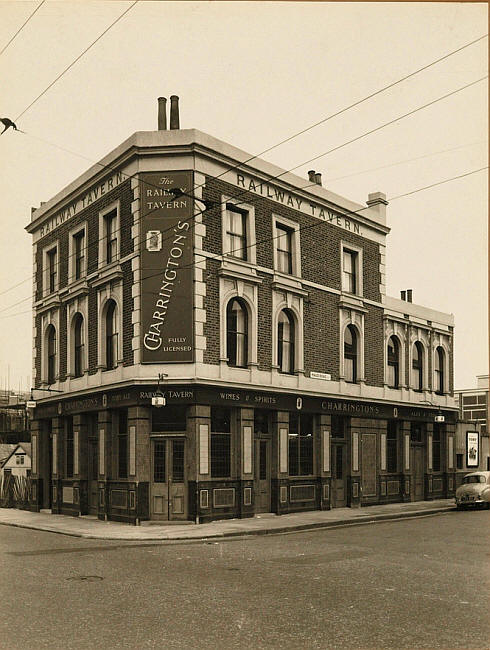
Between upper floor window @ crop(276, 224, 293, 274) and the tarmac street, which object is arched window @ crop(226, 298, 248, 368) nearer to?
upper floor window @ crop(276, 224, 293, 274)

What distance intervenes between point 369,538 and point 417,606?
814 centimetres

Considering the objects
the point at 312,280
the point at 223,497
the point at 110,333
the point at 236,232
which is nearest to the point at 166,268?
the point at 236,232

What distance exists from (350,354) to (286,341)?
3981 mm

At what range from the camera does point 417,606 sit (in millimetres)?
9961

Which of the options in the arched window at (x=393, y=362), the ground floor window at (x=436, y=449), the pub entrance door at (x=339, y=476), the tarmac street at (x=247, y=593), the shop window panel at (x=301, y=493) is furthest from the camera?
the ground floor window at (x=436, y=449)

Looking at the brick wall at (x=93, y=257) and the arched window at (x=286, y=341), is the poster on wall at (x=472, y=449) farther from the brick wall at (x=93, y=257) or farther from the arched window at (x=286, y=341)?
the brick wall at (x=93, y=257)

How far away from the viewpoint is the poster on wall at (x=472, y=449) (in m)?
35.2

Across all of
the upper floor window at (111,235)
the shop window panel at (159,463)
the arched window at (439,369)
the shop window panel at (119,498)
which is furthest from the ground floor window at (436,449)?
the upper floor window at (111,235)

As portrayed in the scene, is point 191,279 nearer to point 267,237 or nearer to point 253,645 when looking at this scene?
point 267,237

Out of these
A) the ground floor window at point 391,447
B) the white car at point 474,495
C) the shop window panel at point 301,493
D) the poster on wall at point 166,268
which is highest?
the poster on wall at point 166,268

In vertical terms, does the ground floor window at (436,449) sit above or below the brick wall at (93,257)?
below

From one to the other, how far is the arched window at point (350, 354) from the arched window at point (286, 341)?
3206mm

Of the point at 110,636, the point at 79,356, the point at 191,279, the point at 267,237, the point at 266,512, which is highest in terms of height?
the point at 267,237

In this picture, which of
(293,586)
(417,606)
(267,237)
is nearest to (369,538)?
(293,586)
